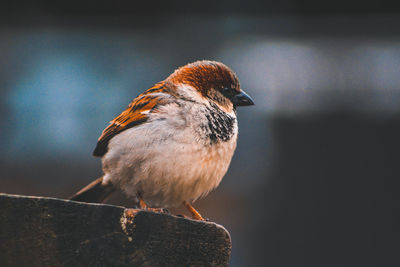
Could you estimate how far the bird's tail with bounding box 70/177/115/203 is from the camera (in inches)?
93.9

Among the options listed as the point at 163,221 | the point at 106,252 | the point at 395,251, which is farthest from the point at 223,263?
the point at 395,251

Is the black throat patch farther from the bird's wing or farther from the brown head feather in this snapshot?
the bird's wing

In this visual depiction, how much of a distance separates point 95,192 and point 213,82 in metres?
0.80

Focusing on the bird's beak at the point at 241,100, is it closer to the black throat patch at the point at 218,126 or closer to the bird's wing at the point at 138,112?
the black throat patch at the point at 218,126

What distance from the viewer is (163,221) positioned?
1469 mm

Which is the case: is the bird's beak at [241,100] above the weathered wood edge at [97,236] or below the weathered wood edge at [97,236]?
above

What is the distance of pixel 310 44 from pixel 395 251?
8.53 ft

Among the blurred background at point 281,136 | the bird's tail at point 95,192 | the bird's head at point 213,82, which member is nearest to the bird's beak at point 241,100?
the bird's head at point 213,82

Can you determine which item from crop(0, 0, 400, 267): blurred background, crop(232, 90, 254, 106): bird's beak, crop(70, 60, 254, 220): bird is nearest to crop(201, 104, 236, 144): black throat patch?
crop(70, 60, 254, 220): bird

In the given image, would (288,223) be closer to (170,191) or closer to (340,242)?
(340,242)

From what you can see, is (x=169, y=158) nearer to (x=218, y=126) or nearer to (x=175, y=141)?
(x=175, y=141)

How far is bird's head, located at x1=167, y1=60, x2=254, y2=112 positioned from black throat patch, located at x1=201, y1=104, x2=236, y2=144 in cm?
9

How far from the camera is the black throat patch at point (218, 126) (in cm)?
211

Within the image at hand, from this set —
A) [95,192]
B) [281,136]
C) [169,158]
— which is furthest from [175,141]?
[281,136]
